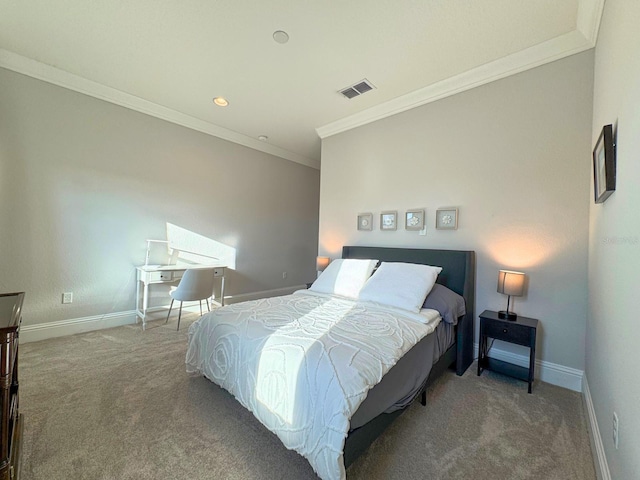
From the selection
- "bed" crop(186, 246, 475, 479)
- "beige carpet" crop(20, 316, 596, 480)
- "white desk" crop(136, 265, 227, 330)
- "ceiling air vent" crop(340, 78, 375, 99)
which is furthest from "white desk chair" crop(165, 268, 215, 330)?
"ceiling air vent" crop(340, 78, 375, 99)

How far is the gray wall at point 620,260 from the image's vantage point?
983 mm

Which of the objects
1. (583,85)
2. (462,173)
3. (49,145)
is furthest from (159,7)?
(583,85)

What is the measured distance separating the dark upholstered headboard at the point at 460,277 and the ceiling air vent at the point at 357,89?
6.18ft

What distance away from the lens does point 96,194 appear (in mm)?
3086

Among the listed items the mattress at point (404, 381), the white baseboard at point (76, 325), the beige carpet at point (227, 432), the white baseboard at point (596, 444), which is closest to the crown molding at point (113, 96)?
the white baseboard at point (76, 325)

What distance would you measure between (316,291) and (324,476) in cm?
173

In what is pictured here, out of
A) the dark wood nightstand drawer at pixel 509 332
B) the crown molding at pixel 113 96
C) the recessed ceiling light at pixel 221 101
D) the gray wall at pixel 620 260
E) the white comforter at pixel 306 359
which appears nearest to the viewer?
the gray wall at pixel 620 260

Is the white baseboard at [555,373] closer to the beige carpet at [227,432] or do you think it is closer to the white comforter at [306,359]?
the beige carpet at [227,432]

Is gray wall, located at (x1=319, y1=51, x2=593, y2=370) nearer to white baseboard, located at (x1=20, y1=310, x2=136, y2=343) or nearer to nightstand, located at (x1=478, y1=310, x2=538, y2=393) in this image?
nightstand, located at (x1=478, y1=310, x2=538, y2=393)

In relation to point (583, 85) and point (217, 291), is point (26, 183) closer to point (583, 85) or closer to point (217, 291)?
point (217, 291)

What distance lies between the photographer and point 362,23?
207 centimetres

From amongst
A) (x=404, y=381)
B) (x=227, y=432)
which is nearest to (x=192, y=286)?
(x=227, y=432)

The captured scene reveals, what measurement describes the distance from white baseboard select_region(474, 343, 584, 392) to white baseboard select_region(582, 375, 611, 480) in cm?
27

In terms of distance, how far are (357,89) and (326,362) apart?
2.90 metres
